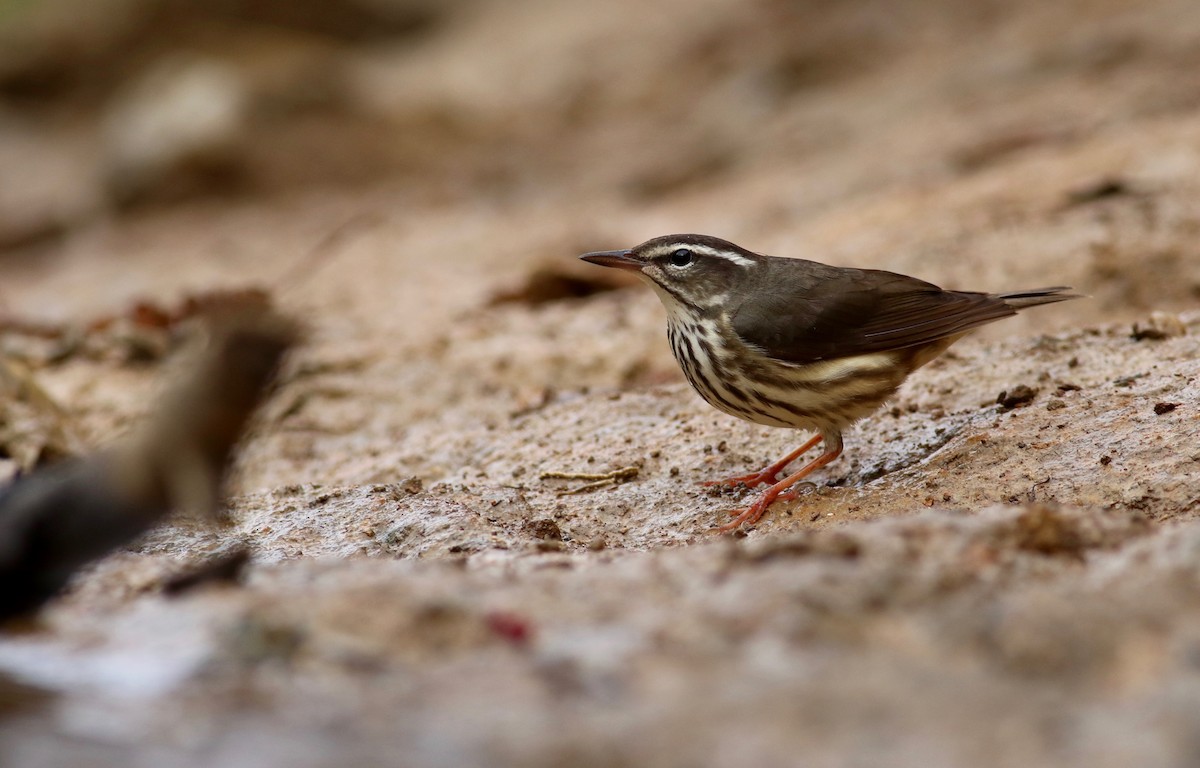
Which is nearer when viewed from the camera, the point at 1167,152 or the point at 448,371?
the point at 448,371

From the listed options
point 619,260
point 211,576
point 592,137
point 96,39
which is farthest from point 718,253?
point 96,39

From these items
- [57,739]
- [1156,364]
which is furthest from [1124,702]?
[1156,364]

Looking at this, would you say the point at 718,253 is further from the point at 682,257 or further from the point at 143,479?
the point at 143,479

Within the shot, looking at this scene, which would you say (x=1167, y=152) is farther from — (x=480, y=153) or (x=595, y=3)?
(x=595, y=3)

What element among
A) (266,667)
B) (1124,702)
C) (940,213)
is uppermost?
(940,213)

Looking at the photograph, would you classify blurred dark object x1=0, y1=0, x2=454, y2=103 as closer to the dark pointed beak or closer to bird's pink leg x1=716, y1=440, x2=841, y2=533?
the dark pointed beak
